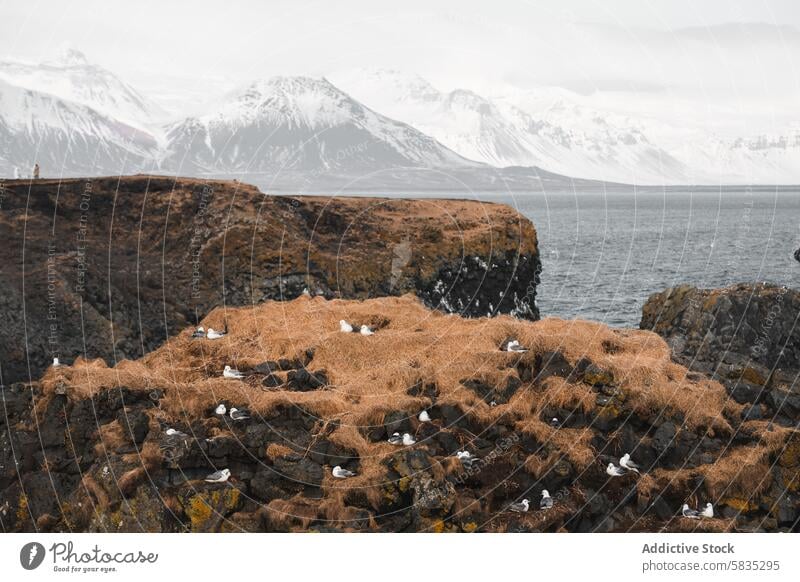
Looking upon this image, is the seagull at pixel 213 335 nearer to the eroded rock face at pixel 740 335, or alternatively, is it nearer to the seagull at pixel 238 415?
the seagull at pixel 238 415

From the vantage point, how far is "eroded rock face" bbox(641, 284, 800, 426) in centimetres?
1602

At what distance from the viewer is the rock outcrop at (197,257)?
19.2 metres

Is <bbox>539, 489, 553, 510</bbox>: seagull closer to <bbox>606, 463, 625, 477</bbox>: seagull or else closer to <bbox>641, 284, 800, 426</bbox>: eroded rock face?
<bbox>606, 463, 625, 477</bbox>: seagull

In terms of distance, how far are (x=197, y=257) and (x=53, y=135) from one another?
137 metres

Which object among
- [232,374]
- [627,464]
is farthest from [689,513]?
[232,374]

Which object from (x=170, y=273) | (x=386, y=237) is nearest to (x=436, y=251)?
(x=386, y=237)

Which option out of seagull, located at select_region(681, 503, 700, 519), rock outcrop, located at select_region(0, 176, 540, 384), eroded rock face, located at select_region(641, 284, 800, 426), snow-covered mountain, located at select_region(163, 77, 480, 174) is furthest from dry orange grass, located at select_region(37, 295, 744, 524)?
snow-covered mountain, located at select_region(163, 77, 480, 174)

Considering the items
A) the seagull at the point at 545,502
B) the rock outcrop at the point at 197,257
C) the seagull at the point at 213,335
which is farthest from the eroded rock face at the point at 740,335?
the seagull at the point at 213,335

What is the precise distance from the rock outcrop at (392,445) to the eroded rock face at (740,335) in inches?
33.7

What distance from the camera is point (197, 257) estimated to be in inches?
902

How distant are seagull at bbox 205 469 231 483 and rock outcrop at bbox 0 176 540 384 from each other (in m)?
7.00

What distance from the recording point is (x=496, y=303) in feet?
85.0

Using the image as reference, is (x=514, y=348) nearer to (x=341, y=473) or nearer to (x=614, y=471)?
(x=614, y=471)

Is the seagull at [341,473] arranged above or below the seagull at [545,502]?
above
